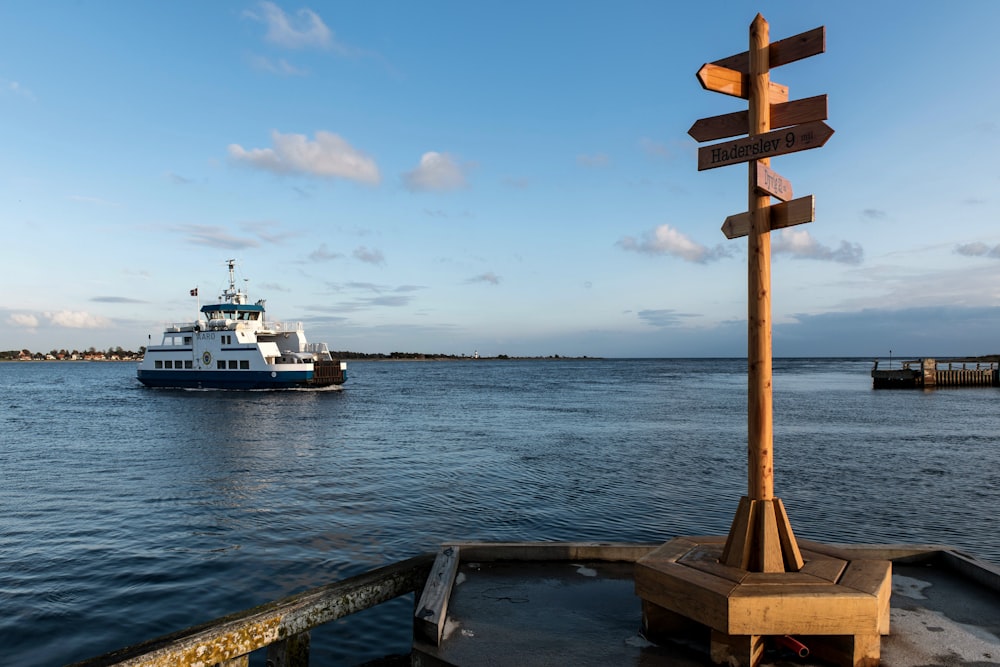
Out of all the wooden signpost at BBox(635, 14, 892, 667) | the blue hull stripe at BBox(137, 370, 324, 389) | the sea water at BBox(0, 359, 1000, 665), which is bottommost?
the sea water at BBox(0, 359, 1000, 665)

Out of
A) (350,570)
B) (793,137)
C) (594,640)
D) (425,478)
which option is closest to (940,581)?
(594,640)

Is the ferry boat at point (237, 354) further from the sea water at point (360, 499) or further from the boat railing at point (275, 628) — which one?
the boat railing at point (275, 628)

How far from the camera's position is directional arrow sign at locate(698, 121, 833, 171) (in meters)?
4.49

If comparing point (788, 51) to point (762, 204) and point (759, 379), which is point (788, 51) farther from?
point (759, 379)

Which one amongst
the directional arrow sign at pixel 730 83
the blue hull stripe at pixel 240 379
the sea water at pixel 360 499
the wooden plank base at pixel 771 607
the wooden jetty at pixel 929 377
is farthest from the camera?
the wooden jetty at pixel 929 377

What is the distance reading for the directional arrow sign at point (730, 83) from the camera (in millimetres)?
4594

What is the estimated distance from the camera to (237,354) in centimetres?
4916

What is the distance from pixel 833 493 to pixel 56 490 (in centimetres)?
1839

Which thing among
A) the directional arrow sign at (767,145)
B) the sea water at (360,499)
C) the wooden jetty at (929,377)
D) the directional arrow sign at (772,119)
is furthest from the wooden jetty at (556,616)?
the wooden jetty at (929,377)

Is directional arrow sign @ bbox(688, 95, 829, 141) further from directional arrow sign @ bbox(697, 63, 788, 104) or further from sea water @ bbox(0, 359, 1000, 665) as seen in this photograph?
sea water @ bbox(0, 359, 1000, 665)

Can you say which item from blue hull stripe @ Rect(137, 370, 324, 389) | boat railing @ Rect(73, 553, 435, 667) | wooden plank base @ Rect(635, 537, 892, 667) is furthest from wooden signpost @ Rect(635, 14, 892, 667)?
blue hull stripe @ Rect(137, 370, 324, 389)

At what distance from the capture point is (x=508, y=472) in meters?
17.3

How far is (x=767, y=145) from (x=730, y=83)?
56cm

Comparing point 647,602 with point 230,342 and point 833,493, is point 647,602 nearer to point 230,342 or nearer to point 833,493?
point 833,493
